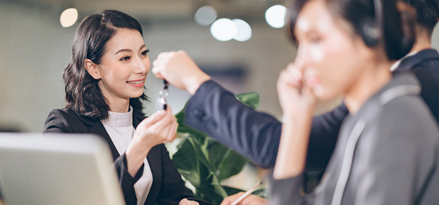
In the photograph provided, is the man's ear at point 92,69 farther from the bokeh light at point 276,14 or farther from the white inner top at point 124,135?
the bokeh light at point 276,14

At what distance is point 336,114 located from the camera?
2.79ft

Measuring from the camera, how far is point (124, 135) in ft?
4.27

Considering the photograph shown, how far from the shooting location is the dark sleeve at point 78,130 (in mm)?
987

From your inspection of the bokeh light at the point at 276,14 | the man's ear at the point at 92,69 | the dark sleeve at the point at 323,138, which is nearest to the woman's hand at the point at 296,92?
the dark sleeve at the point at 323,138

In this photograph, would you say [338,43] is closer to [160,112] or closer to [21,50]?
[160,112]

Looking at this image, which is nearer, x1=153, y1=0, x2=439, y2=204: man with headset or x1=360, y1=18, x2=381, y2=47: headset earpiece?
x1=360, y1=18, x2=381, y2=47: headset earpiece

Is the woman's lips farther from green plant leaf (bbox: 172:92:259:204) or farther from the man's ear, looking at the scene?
green plant leaf (bbox: 172:92:259:204)

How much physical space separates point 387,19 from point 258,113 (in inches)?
12.1

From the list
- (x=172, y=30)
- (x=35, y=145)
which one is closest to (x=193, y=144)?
(x=35, y=145)

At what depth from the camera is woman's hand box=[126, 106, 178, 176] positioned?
920mm

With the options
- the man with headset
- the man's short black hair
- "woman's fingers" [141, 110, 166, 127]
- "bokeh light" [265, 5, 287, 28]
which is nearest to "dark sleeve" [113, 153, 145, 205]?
"woman's fingers" [141, 110, 166, 127]

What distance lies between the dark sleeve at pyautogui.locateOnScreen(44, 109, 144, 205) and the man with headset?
37 cm

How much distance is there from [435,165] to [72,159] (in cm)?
55

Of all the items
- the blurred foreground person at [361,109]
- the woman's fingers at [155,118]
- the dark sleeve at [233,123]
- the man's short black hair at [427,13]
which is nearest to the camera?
the blurred foreground person at [361,109]
